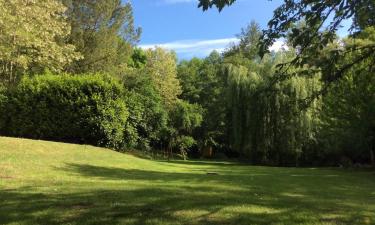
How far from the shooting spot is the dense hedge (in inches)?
979

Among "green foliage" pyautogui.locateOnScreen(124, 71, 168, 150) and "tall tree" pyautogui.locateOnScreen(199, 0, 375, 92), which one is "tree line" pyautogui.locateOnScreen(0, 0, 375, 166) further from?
"tall tree" pyautogui.locateOnScreen(199, 0, 375, 92)

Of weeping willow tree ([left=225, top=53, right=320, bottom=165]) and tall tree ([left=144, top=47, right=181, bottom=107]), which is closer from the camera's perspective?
weeping willow tree ([left=225, top=53, right=320, bottom=165])

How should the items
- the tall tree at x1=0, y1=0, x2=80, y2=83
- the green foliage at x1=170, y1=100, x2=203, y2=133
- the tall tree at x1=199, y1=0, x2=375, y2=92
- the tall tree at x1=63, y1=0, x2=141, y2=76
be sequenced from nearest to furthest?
the tall tree at x1=199, y1=0, x2=375, y2=92
the tall tree at x1=0, y1=0, x2=80, y2=83
the green foliage at x1=170, y1=100, x2=203, y2=133
the tall tree at x1=63, y1=0, x2=141, y2=76

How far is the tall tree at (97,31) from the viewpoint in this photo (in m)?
38.5

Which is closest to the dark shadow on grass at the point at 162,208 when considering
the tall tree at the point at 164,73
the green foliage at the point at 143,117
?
the green foliage at the point at 143,117

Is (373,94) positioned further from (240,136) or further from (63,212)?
(63,212)

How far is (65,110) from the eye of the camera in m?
24.9

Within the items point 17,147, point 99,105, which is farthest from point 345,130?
point 17,147

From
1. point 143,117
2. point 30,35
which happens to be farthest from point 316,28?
point 143,117

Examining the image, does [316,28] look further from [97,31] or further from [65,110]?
[97,31]

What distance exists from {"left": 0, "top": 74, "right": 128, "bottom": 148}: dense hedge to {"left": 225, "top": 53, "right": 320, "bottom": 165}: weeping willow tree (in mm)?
10009

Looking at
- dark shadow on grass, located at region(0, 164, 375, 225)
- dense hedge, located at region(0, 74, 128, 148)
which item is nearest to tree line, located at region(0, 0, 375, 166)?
dense hedge, located at region(0, 74, 128, 148)

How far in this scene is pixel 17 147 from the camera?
62.1 ft

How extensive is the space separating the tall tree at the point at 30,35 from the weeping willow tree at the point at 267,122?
A: 11.7 m
